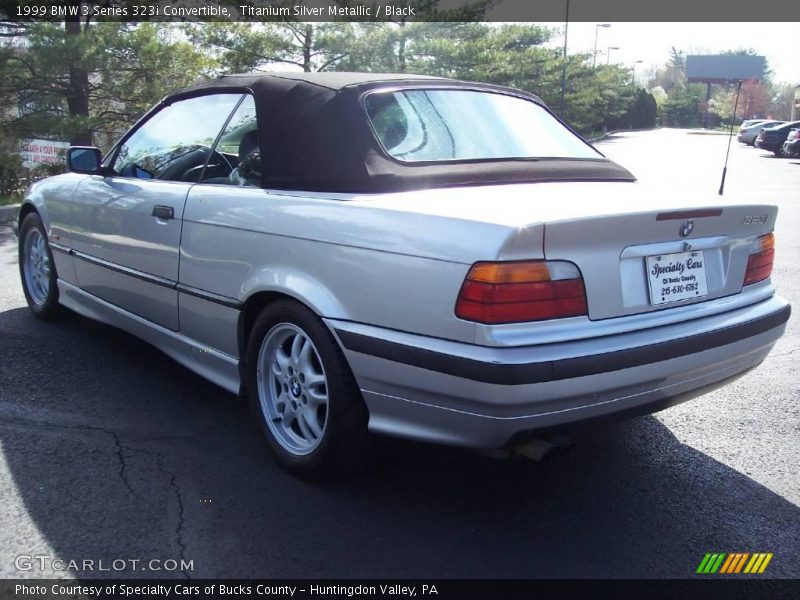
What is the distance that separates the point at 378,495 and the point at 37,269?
3.51 metres

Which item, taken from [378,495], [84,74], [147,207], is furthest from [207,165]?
[84,74]

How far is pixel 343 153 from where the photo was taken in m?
3.14

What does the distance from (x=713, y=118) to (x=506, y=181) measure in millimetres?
95380

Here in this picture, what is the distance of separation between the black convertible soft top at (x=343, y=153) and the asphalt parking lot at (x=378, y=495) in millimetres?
668

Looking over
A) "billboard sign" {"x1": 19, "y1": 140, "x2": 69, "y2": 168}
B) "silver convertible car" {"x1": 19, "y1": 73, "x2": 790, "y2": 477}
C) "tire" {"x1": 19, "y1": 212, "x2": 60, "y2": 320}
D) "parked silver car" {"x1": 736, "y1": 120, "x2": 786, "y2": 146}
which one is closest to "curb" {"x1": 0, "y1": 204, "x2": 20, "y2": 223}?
"billboard sign" {"x1": 19, "y1": 140, "x2": 69, "y2": 168}

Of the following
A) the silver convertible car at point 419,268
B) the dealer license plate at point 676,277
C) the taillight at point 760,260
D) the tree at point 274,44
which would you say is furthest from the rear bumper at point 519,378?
the tree at point 274,44

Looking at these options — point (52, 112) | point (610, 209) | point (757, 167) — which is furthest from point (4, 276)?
point (757, 167)

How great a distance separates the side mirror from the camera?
466cm

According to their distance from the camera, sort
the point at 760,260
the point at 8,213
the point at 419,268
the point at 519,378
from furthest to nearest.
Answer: the point at 8,213, the point at 760,260, the point at 419,268, the point at 519,378

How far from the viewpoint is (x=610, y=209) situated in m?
2.70

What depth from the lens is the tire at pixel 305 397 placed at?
9.59 ft

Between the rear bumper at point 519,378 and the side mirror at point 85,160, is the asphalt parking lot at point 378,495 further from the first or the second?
the side mirror at point 85,160

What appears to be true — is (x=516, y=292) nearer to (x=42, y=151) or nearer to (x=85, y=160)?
(x=85, y=160)

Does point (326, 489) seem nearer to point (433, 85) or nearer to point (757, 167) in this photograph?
point (433, 85)
